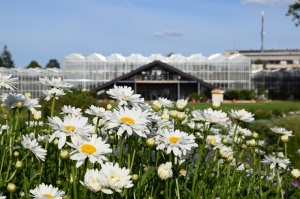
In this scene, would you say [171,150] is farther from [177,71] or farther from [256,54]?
[256,54]

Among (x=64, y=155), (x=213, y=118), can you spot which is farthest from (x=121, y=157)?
(x=213, y=118)

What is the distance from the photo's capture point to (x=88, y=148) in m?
1.55

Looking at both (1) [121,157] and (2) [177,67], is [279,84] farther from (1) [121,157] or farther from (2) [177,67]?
(1) [121,157]

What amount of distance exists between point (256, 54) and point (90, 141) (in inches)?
3885

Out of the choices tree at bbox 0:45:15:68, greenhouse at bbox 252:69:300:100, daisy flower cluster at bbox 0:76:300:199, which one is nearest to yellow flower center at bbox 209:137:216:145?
daisy flower cluster at bbox 0:76:300:199

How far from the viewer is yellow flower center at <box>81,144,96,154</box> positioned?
153 centimetres

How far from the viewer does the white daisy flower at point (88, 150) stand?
4.95 ft

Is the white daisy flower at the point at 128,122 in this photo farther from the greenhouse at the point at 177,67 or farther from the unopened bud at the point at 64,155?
the greenhouse at the point at 177,67

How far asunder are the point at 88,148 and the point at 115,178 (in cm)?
16

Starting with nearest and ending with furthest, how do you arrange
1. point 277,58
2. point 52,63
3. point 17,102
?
point 17,102, point 52,63, point 277,58

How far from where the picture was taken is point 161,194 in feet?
6.33

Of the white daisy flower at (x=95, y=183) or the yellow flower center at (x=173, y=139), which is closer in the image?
the white daisy flower at (x=95, y=183)

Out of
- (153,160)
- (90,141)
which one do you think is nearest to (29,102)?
(153,160)

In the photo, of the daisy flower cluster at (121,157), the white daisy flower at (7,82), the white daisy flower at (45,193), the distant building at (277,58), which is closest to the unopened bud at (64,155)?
the daisy flower cluster at (121,157)
